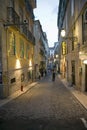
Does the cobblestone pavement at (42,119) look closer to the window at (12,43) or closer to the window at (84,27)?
the window at (12,43)

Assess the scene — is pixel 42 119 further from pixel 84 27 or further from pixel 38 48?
pixel 38 48

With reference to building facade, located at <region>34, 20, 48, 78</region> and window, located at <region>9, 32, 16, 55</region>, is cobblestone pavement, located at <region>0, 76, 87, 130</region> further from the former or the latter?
building facade, located at <region>34, 20, 48, 78</region>

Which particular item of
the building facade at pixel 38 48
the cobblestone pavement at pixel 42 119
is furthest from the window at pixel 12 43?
the building facade at pixel 38 48

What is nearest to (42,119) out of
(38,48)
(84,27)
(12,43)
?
(12,43)

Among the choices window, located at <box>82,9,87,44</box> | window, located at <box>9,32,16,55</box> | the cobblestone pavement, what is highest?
window, located at <box>82,9,87,44</box>

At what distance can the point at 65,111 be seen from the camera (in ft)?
42.9

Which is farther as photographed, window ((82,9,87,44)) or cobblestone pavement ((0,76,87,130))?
window ((82,9,87,44))

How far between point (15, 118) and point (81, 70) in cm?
1256

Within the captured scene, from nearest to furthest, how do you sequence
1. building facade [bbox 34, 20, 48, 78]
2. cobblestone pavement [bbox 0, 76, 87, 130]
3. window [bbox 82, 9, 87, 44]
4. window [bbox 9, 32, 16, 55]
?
1. cobblestone pavement [bbox 0, 76, 87, 130]
2. window [bbox 82, 9, 87, 44]
3. window [bbox 9, 32, 16, 55]
4. building facade [bbox 34, 20, 48, 78]

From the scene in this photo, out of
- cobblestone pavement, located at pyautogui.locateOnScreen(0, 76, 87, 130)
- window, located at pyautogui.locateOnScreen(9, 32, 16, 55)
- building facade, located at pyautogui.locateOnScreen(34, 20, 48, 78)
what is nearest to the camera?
cobblestone pavement, located at pyautogui.locateOnScreen(0, 76, 87, 130)

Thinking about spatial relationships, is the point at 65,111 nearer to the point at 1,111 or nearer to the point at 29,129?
the point at 1,111

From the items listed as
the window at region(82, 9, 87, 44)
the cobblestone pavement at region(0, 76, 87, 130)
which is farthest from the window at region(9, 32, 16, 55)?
the cobblestone pavement at region(0, 76, 87, 130)

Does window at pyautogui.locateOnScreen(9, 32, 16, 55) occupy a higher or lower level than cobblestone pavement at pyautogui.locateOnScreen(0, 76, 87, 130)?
higher

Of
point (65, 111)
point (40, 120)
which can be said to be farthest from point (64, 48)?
point (40, 120)
